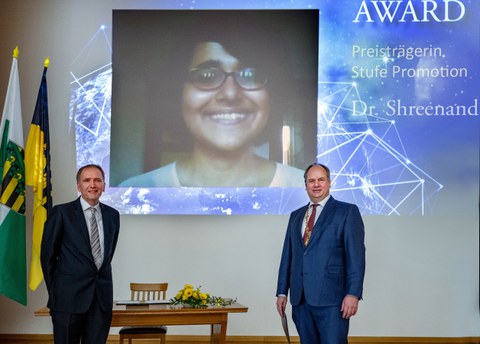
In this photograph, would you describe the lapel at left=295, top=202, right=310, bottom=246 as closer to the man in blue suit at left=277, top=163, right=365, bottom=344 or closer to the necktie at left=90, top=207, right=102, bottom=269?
the man in blue suit at left=277, top=163, right=365, bottom=344

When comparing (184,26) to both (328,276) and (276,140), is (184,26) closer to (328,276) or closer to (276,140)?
(276,140)

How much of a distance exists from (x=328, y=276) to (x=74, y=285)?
1.56 meters

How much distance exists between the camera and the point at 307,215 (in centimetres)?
463

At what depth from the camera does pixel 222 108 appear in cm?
772

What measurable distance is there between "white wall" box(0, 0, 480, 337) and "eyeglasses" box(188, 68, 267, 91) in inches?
36.5

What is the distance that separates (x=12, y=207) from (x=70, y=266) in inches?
82.7

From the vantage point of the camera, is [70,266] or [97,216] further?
[97,216]

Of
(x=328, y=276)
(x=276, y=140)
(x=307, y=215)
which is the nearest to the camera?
(x=328, y=276)

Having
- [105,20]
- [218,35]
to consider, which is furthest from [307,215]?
[105,20]

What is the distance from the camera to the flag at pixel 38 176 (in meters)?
6.52

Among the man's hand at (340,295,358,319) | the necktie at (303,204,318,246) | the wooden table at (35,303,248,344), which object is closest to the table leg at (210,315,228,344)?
the wooden table at (35,303,248,344)

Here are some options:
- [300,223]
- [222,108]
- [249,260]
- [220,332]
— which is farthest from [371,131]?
[300,223]

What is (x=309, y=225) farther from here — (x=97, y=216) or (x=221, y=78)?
(x=221, y=78)

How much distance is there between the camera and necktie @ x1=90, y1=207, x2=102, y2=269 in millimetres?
4609
